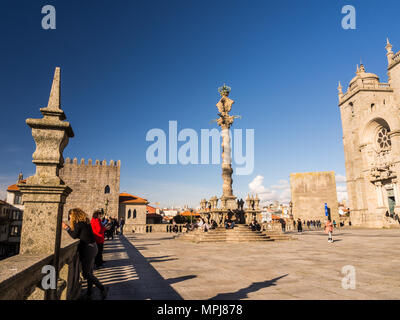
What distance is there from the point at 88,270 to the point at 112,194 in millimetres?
46632

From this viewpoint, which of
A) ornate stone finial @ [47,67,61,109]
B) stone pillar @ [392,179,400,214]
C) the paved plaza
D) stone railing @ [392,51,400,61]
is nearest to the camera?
ornate stone finial @ [47,67,61,109]

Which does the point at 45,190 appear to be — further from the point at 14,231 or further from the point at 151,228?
the point at 14,231

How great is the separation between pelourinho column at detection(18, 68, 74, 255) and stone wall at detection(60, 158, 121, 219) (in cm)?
4641

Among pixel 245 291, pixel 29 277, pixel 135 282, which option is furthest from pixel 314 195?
pixel 29 277

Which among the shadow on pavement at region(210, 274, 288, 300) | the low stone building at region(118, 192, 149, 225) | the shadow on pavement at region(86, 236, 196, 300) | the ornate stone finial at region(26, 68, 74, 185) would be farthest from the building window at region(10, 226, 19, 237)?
the shadow on pavement at region(210, 274, 288, 300)

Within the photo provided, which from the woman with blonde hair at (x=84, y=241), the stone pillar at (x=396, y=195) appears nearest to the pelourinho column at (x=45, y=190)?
the woman with blonde hair at (x=84, y=241)

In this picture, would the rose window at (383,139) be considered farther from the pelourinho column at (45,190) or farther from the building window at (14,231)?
the building window at (14,231)

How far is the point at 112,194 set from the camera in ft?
159

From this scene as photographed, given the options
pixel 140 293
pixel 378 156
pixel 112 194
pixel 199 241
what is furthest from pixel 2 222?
pixel 378 156

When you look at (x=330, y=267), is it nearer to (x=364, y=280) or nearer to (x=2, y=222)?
(x=364, y=280)

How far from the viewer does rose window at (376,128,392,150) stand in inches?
1183

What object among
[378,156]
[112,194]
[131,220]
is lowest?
[131,220]

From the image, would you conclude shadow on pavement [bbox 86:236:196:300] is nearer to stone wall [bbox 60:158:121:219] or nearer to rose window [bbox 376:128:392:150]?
rose window [bbox 376:128:392:150]

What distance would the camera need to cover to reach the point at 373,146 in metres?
31.9
